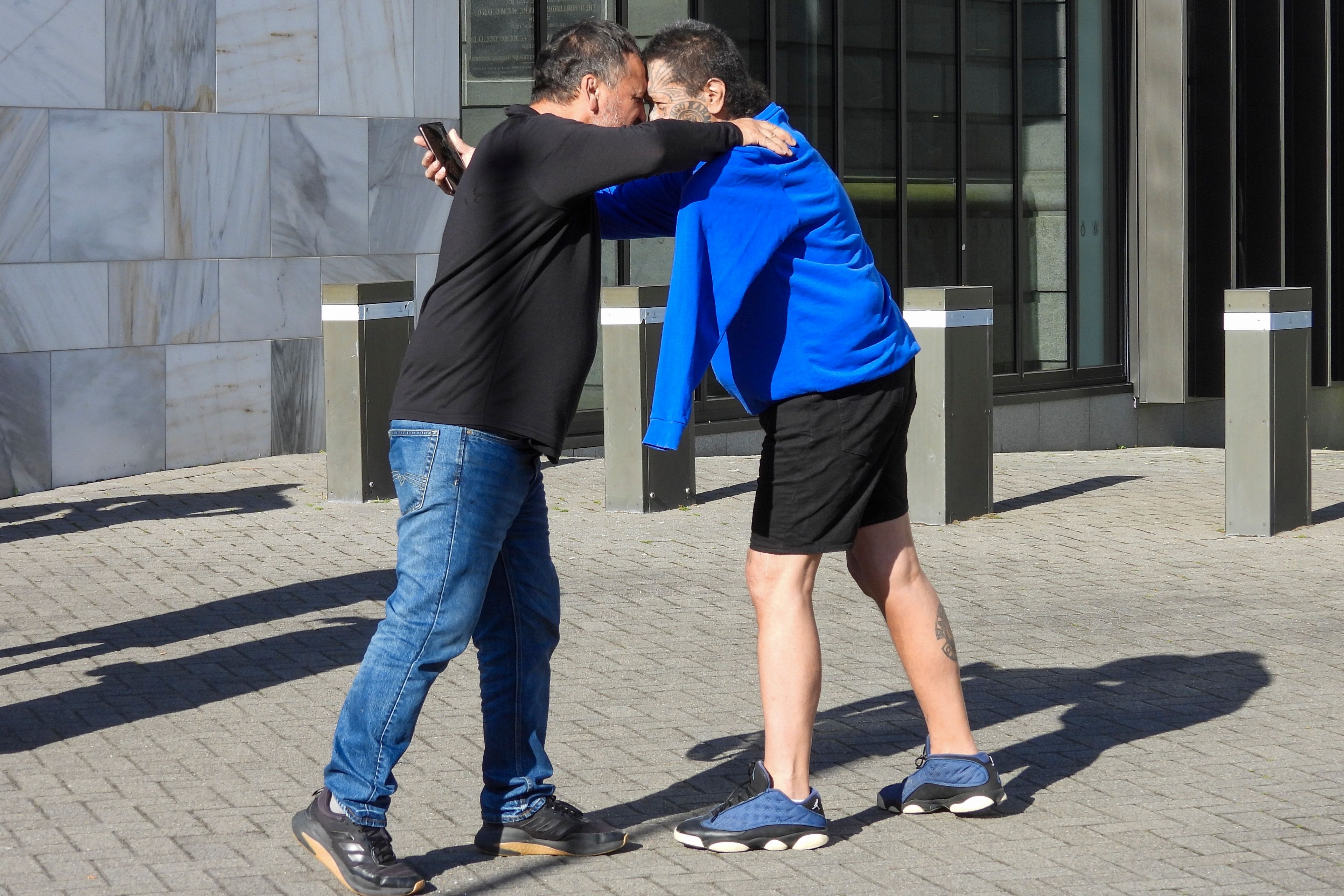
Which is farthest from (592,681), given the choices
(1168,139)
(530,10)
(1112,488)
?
(1168,139)

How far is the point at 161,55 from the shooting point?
36.1 ft

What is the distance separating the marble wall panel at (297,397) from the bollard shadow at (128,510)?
4.35ft

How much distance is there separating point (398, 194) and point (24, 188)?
2.55m

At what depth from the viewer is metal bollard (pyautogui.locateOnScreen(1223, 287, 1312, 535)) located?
9008 millimetres

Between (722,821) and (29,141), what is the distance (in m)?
7.72

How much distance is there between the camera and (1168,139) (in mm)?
15156

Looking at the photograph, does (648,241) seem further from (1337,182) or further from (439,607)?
(439,607)

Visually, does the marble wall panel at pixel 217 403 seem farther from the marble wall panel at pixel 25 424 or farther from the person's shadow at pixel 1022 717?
the person's shadow at pixel 1022 717

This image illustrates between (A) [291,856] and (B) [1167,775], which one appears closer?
(A) [291,856]

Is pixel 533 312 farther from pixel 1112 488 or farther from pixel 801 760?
pixel 1112 488

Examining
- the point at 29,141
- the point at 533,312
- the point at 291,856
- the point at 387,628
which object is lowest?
the point at 291,856

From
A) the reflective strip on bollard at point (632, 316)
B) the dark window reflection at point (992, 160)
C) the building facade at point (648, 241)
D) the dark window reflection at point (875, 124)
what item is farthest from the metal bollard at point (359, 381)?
the dark window reflection at point (992, 160)

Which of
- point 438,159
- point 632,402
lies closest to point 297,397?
point 632,402

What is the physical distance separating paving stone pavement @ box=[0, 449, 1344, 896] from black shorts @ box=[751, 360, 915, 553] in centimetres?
75
